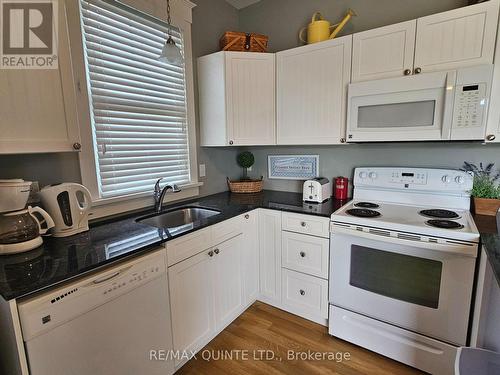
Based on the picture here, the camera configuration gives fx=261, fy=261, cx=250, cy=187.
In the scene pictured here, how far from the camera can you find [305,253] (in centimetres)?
199

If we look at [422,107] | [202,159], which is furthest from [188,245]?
[422,107]

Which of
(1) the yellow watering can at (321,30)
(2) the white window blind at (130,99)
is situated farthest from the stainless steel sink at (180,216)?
(1) the yellow watering can at (321,30)

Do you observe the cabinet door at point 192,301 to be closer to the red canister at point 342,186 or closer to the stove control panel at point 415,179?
the red canister at point 342,186

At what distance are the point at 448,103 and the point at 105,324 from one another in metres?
2.20

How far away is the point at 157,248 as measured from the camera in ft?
4.60

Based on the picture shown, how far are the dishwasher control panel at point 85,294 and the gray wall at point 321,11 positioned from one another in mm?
2266

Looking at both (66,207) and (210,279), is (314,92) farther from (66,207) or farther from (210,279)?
(66,207)

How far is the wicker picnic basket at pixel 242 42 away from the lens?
2227 mm

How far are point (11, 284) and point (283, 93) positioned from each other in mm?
2111

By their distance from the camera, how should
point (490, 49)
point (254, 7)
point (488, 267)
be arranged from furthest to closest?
point (254, 7) < point (490, 49) < point (488, 267)

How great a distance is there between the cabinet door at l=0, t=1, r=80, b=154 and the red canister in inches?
74.8

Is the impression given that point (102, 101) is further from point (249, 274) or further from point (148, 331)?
point (249, 274)

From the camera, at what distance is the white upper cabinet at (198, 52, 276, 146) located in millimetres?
2207

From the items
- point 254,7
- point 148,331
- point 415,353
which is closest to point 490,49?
point 415,353
